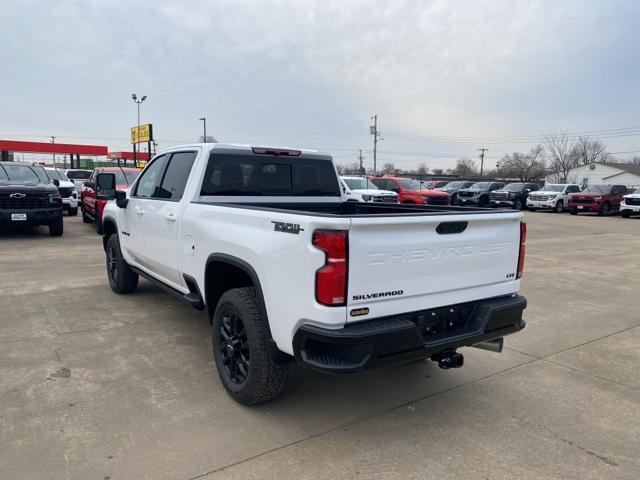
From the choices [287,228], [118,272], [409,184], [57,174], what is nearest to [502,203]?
[409,184]

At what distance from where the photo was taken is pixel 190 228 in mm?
4129

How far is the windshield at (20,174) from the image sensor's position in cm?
1210

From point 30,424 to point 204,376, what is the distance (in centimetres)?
125

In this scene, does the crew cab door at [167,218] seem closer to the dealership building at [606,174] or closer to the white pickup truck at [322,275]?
the white pickup truck at [322,275]

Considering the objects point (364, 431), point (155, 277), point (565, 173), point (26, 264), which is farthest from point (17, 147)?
point (565, 173)

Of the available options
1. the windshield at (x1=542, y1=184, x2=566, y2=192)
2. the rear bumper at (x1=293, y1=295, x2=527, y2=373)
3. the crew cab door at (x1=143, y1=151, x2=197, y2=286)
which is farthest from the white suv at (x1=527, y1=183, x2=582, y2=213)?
the rear bumper at (x1=293, y1=295, x2=527, y2=373)

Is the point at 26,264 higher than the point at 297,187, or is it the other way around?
the point at 297,187

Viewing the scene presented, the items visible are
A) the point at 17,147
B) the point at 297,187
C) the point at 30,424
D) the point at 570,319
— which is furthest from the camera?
the point at 17,147

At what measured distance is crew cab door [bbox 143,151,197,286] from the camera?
451 cm

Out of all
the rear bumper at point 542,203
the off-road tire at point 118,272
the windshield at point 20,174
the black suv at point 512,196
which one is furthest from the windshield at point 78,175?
the rear bumper at point 542,203

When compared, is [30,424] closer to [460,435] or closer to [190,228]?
[190,228]

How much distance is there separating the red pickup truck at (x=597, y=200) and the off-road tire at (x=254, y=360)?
26.5m

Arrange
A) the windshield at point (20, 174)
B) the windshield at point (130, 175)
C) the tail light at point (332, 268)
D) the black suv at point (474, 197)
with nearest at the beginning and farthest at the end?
the tail light at point (332, 268) < the windshield at point (20, 174) < the windshield at point (130, 175) < the black suv at point (474, 197)

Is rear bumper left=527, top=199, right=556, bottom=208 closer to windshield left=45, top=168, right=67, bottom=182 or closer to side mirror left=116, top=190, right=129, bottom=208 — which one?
windshield left=45, top=168, right=67, bottom=182
